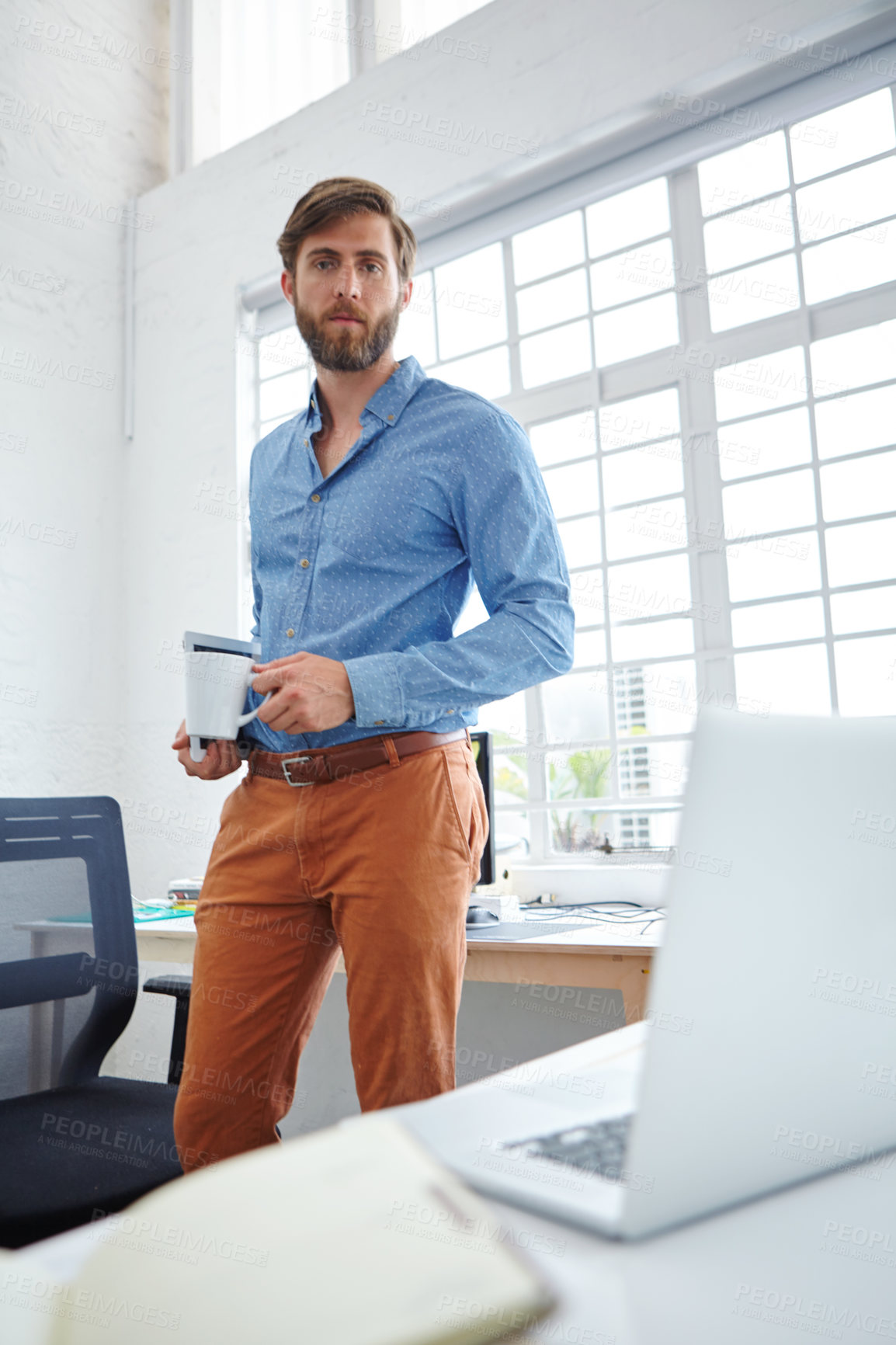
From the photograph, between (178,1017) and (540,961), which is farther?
(178,1017)

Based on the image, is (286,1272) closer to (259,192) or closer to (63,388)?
(259,192)

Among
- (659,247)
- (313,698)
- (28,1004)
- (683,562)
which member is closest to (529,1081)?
(313,698)

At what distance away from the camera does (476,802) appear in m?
1.25

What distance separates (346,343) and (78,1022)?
1237 millimetres

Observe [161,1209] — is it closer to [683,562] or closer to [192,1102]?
[192,1102]

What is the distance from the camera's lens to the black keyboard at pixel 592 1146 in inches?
17.3

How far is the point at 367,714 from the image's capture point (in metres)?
1.13

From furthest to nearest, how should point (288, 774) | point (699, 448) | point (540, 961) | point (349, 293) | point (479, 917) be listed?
point (699, 448), point (479, 917), point (540, 961), point (349, 293), point (288, 774)

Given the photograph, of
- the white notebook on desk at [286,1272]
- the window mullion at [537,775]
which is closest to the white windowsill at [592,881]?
the window mullion at [537,775]

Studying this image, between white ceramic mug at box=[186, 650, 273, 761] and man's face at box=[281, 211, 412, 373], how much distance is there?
0.47 metres

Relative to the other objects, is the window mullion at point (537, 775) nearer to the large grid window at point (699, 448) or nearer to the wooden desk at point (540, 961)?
the large grid window at point (699, 448)

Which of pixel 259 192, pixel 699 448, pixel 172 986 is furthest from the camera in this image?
pixel 259 192

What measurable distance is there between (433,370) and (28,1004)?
2278 millimetres

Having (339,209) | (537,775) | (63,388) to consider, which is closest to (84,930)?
(339,209)
